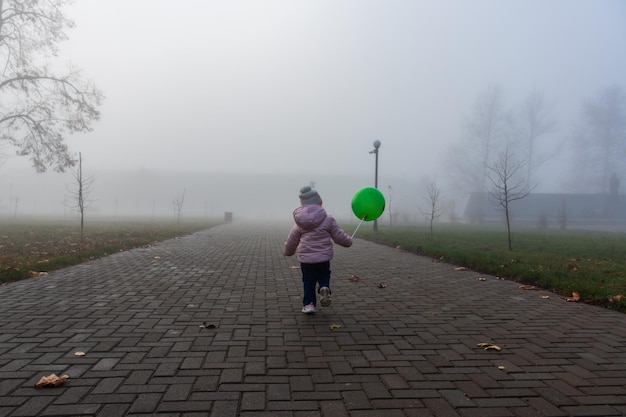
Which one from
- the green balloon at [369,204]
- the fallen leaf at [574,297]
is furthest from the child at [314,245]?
the fallen leaf at [574,297]

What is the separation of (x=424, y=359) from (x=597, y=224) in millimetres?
49864

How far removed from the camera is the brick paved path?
→ 2748 millimetres

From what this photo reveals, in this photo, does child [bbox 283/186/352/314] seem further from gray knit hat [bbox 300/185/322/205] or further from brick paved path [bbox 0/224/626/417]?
brick paved path [bbox 0/224/626/417]

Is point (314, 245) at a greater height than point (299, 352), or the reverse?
point (314, 245)

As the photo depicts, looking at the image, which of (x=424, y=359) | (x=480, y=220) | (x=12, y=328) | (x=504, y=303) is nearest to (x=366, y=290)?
(x=504, y=303)

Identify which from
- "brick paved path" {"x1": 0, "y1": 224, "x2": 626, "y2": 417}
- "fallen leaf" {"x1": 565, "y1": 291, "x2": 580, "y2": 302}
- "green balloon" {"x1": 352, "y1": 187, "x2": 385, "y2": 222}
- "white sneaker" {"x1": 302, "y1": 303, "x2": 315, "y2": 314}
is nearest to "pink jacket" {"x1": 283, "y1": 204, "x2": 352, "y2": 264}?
"white sneaker" {"x1": 302, "y1": 303, "x2": 315, "y2": 314}

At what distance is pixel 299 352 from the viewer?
12.4 ft

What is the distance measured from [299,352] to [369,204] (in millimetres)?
2873

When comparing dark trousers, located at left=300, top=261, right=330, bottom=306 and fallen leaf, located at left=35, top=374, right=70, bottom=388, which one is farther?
dark trousers, located at left=300, top=261, right=330, bottom=306

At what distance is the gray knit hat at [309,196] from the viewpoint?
17.7 feet

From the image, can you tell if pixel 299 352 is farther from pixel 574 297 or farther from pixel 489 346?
pixel 574 297

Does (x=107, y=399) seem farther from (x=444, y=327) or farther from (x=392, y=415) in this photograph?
(x=444, y=327)

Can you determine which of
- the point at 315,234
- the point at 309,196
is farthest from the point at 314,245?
the point at 309,196

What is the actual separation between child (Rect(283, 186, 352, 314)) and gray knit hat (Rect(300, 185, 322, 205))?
0.03 m
